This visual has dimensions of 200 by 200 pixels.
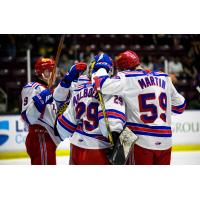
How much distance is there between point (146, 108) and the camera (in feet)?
11.8

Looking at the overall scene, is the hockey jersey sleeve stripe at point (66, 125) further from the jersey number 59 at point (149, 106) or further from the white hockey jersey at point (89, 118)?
the jersey number 59 at point (149, 106)

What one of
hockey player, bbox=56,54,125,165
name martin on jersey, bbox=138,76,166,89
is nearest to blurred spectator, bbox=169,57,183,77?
name martin on jersey, bbox=138,76,166,89

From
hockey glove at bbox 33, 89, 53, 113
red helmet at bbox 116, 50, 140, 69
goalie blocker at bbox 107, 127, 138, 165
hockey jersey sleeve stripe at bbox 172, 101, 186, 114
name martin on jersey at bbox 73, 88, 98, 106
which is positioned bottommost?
goalie blocker at bbox 107, 127, 138, 165

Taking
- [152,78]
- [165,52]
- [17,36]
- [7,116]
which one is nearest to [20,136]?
[7,116]

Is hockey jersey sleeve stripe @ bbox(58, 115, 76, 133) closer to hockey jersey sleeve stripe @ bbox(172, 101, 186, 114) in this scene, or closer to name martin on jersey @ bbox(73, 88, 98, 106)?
name martin on jersey @ bbox(73, 88, 98, 106)

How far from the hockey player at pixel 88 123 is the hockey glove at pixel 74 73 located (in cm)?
19

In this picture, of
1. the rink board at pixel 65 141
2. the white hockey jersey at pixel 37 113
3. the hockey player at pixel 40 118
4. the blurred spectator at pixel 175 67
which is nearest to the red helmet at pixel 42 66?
the hockey player at pixel 40 118

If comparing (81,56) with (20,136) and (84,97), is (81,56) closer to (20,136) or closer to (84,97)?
(20,136)

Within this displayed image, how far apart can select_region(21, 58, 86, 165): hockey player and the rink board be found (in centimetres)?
119

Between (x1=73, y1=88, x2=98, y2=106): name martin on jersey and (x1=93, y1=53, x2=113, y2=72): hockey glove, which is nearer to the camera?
(x1=73, y1=88, x2=98, y2=106): name martin on jersey

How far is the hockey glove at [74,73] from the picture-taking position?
3766 millimetres

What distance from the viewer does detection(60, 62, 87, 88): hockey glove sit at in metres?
3.77

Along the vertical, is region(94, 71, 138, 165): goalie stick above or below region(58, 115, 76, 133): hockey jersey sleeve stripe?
below
